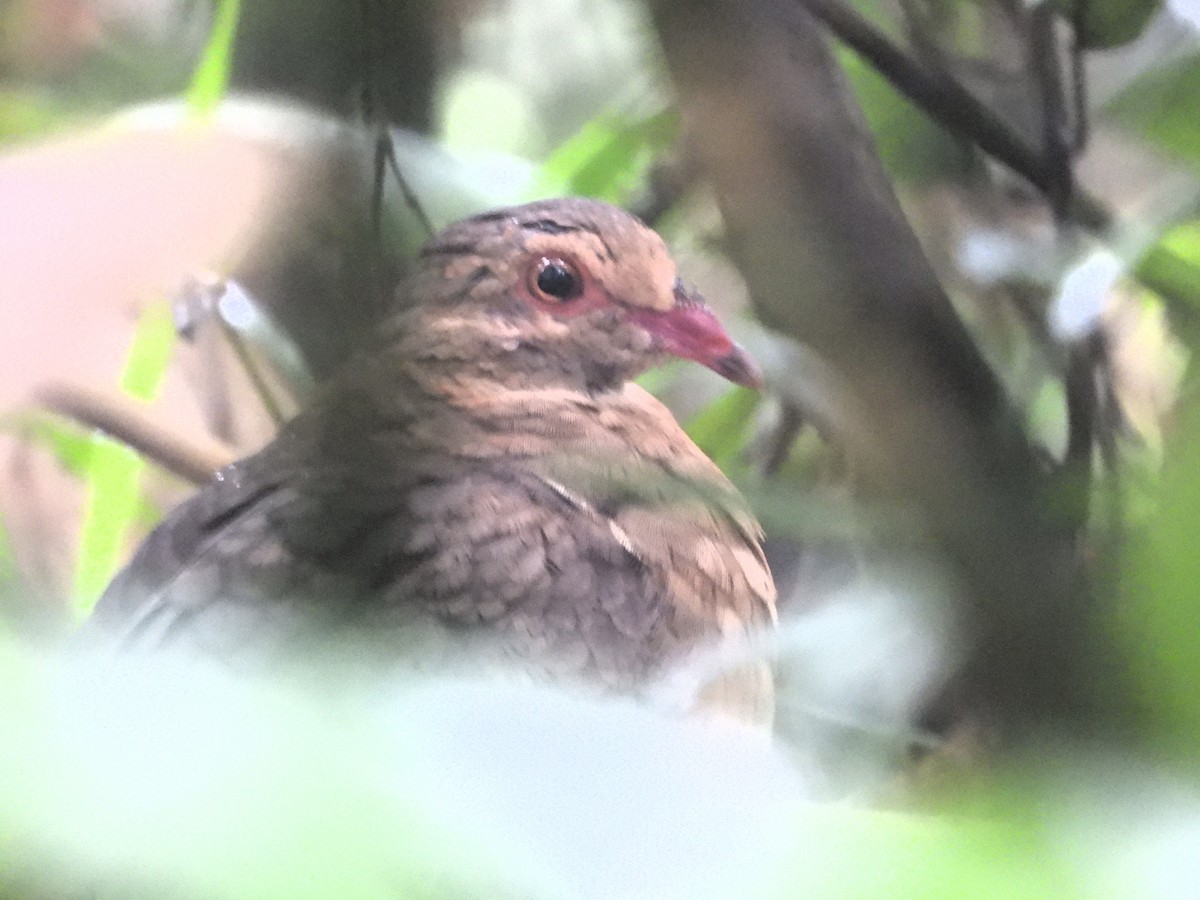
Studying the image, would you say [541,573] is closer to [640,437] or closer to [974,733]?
[640,437]

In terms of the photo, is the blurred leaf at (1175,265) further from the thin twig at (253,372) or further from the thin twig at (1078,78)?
the thin twig at (253,372)

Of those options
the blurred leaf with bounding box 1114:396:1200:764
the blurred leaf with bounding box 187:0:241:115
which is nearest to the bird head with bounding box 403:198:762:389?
the blurred leaf with bounding box 187:0:241:115

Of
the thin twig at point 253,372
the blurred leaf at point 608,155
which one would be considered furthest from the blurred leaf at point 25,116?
the blurred leaf at point 608,155

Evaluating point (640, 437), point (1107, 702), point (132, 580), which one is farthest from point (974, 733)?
point (132, 580)

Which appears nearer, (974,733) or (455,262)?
(974,733)

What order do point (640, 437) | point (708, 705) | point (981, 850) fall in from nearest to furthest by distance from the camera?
point (981, 850)
point (708, 705)
point (640, 437)

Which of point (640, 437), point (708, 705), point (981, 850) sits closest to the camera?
point (981, 850)

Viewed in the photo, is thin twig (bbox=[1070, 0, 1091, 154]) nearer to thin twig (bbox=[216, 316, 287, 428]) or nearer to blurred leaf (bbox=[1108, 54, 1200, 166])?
blurred leaf (bbox=[1108, 54, 1200, 166])

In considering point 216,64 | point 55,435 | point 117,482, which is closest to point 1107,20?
point 216,64
